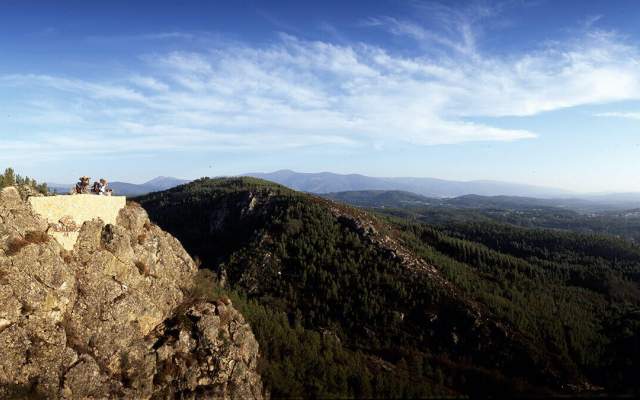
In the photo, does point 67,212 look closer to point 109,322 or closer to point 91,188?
point 91,188

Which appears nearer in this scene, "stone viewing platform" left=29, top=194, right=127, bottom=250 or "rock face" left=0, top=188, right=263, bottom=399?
"rock face" left=0, top=188, right=263, bottom=399

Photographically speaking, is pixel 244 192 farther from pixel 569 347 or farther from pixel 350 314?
pixel 569 347

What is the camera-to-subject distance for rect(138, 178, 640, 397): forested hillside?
6638 centimetres

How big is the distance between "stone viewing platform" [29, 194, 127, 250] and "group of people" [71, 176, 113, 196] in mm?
1352

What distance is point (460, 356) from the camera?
83.4 m

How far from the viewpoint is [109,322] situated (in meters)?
43.4

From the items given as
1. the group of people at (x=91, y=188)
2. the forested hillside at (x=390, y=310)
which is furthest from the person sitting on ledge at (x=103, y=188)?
the forested hillside at (x=390, y=310)

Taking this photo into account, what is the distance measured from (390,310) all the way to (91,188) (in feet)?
217

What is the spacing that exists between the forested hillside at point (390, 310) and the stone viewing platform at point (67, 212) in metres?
21.1

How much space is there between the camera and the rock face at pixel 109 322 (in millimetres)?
36375

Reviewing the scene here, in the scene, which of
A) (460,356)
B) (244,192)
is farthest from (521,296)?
(244,192)

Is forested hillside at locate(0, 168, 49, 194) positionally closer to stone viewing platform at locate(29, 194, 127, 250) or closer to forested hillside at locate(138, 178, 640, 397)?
stone viewing platform at locate(29, 194, 127, 250)

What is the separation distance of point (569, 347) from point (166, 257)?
95041 millimetres

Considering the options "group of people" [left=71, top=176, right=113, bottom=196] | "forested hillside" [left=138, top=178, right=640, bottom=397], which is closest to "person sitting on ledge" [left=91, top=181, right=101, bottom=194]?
"group of people" [left=71, top=176, right=113, bottom=196]
